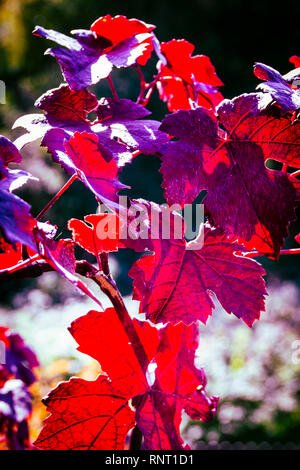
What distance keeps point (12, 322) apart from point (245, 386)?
1884 mm

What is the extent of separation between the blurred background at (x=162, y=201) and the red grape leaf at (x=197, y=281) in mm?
532

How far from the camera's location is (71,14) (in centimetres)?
685

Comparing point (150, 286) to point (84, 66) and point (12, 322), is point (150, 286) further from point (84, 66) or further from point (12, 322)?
point (12, 322)

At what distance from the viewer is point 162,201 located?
573 cm

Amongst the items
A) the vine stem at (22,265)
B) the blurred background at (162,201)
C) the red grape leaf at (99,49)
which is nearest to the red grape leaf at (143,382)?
the vine stem at (22,265)

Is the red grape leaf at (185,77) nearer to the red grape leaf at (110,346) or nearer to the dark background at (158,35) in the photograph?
the red grape leaf at (110,346)

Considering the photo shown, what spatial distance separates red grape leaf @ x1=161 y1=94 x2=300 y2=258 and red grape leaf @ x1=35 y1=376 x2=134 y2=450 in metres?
0.25

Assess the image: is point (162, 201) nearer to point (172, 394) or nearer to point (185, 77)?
point (185, 77)

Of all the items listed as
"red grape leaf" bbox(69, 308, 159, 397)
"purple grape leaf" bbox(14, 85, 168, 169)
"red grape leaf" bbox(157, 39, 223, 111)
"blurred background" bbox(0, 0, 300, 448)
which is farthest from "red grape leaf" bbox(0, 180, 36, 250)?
"blurred background" bbox(0, 0, 300, 448)

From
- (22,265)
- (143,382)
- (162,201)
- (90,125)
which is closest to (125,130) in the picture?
(90,125)

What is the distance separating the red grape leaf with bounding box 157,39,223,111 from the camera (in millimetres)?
631

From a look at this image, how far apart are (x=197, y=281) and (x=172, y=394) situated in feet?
0.57

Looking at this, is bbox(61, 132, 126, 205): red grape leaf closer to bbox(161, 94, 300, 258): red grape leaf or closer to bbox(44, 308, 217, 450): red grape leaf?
bbox(161, 94, 300, 258): red grape leaf
